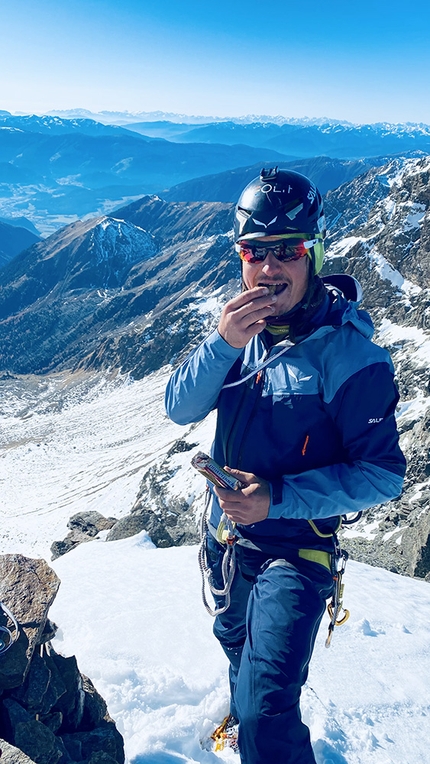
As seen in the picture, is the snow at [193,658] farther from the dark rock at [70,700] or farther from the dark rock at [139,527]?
the dark rock at [139,527]

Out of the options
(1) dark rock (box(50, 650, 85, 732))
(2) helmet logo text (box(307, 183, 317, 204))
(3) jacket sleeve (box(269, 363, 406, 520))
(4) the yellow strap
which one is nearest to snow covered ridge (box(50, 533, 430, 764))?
(1) dark rock (box(50, 650, 85, 732))

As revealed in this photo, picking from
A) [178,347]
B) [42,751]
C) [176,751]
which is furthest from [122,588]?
[178,347]

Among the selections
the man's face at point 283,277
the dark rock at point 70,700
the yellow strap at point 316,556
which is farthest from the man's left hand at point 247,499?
the dark rock at point 70,700

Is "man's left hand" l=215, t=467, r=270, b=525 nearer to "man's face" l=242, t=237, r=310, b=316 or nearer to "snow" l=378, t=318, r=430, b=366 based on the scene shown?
"man's face" l=242, t=237, r=310, b=316

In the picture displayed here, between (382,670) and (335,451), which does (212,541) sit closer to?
(335,451)

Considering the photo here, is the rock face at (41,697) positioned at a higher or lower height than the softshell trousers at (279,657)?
lower

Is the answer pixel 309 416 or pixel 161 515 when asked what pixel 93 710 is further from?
pixel 161 515
